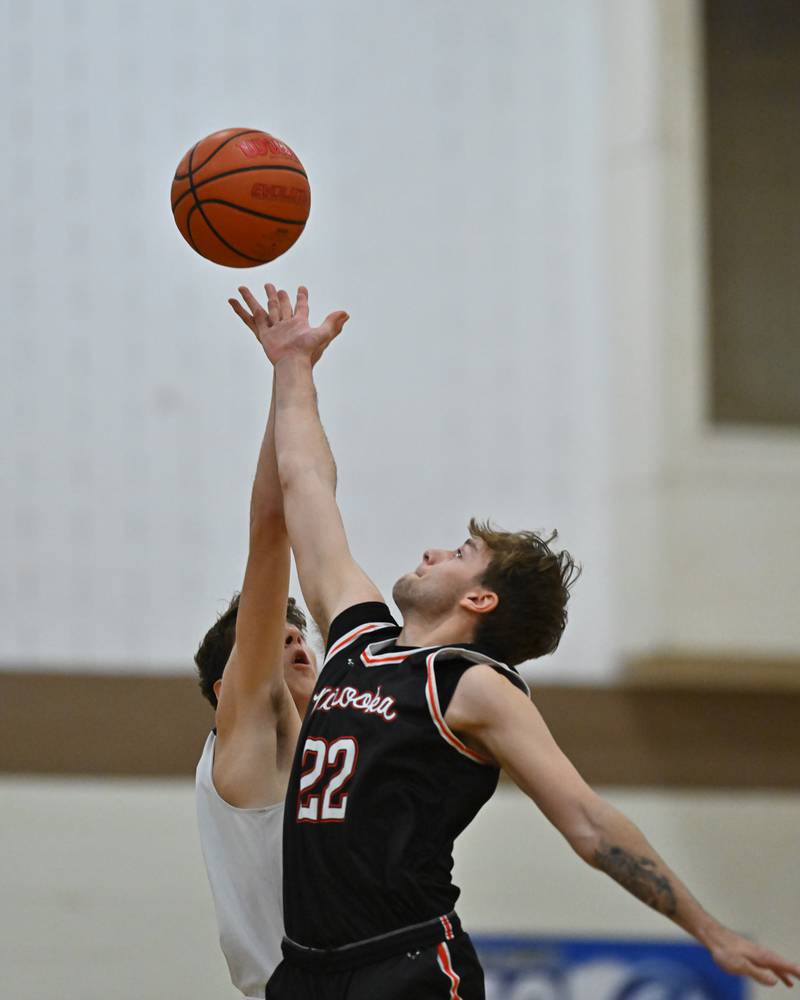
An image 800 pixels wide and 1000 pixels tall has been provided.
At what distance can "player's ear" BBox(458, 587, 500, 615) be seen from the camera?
422 centimetres

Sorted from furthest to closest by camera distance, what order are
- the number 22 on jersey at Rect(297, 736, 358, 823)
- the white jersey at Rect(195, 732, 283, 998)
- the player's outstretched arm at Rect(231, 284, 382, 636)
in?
the white jersey at Rect(195, 732, 283, 998) → the player's outstretched arm at Rect(231, 284, 382, 636) → the number 22 on jersey at Rect(297, 736, 358, 823)

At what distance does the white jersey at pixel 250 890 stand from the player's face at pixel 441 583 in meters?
0.84

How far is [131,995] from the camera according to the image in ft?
28.9

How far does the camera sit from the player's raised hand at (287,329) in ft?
15.4

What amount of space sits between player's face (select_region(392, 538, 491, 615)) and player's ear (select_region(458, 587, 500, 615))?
0.08ft

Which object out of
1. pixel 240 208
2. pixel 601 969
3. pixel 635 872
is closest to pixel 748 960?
pixel 635 872

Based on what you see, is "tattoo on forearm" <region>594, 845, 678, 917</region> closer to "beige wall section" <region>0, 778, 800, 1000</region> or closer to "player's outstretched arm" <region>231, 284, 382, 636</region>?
"player's outstretched arm" <region>231, 284, 382, 636</region>

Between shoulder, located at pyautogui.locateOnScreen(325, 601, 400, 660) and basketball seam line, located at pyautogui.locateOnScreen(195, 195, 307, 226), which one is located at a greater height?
basketball seam line, located at pyautogui.locateOnScreen(195, 195, 307, 226)

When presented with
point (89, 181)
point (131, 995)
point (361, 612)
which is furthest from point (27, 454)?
point (361, 612)

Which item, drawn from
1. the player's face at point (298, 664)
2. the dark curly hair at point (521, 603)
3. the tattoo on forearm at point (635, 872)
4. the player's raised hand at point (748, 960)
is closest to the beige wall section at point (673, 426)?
the player's face at point (298, 664)

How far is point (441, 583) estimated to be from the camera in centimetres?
427

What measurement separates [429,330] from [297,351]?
500 centimetres

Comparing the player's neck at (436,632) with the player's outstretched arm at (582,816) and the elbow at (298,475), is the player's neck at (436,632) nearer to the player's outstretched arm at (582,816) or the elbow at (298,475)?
the player's outstretched arm at (582,816)

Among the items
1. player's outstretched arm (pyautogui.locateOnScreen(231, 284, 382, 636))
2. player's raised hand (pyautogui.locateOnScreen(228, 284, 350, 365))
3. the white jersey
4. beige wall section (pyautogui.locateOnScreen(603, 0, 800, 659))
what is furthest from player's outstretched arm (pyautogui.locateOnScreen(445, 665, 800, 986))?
beige wall section (pyautogui.locateOnScreen(603, 0, 800, 659))
